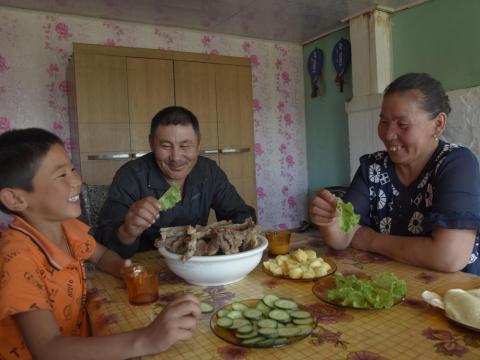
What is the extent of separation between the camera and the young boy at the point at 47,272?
839 mm

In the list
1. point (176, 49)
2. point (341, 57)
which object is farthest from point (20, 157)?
point (341, 57)

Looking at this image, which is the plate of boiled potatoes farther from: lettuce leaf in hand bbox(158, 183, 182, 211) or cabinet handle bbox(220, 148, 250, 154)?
cabinet handle bbox(220, 148, 250, 154)

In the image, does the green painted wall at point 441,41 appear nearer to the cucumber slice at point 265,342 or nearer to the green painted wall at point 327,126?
the green painted wall at point 327,126

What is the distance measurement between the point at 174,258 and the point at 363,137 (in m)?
3.34

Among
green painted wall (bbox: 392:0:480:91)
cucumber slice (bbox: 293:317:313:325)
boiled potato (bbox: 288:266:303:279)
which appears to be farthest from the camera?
green painted wall (bbox: 392:0:480:91)

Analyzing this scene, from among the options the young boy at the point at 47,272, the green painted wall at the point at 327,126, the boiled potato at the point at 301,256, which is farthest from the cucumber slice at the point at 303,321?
the green painted wall at the point at 327,126

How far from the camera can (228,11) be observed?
3785mm

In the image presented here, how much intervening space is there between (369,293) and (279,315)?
26 cm

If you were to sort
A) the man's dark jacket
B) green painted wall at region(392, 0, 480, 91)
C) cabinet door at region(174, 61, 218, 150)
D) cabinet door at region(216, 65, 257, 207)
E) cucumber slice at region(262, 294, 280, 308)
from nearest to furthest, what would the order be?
cucumber slice at region(262, 294, 280, 308)
the man's dark jacket
green painted wall at region(392, 0, 480, 91)
cabinet door at region(174, 61, 218, 150)
cabinet door at region(216, 65, 257, 207)

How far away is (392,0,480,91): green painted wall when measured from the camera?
320cm

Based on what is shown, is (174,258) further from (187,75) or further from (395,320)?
(187,75)

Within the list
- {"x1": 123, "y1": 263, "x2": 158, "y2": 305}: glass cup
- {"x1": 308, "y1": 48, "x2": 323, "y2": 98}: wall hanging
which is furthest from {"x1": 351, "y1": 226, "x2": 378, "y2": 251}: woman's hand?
{"x1": 308, "y1": 48, "x2": 323, "y2": 98}: wall hanging

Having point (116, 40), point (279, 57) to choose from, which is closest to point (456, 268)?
point (116, 40)

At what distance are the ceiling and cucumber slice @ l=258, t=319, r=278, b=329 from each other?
10.8 ft
